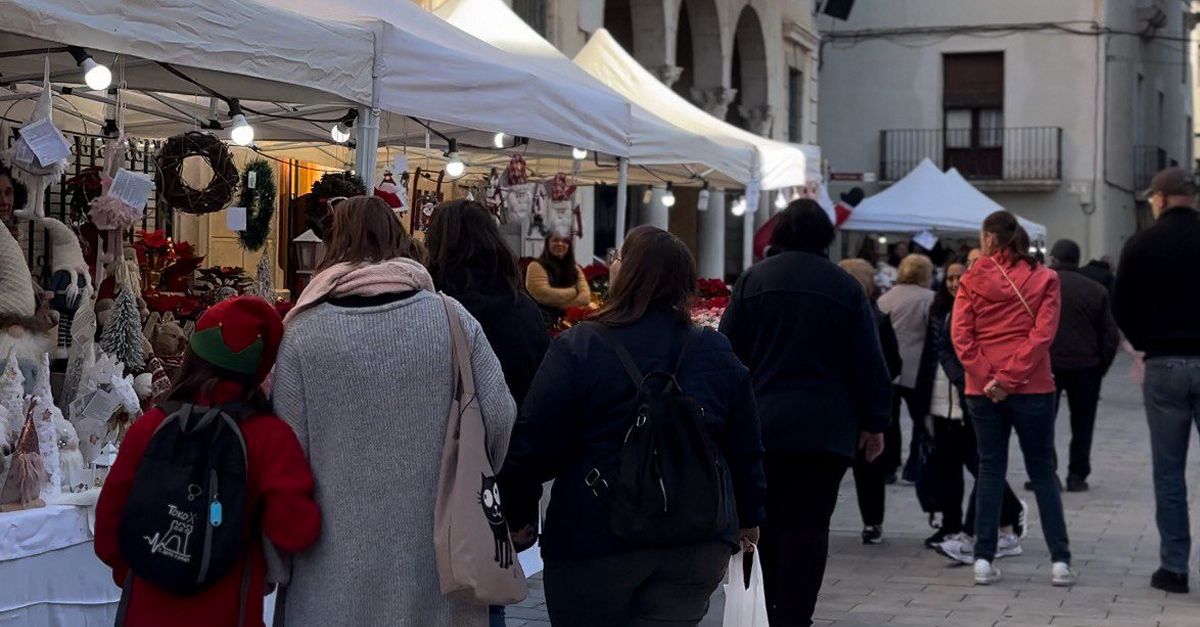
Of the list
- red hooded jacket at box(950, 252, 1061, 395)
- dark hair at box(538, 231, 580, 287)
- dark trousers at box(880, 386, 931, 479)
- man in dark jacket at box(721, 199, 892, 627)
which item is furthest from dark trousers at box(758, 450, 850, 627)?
dark hair at box(538, 231, 580, 287)

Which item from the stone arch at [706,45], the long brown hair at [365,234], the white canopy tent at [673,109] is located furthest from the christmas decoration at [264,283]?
the stone arch at [706,45]

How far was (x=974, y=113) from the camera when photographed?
111ft

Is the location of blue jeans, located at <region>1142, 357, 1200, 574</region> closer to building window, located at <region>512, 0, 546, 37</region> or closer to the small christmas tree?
the small christmas tree

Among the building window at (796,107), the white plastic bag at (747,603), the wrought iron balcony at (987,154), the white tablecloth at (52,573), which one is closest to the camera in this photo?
the white tablecloth at (52,573)

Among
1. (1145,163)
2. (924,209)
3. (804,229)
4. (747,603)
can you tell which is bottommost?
(747,603)

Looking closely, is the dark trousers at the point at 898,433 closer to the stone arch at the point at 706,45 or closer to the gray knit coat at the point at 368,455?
the gray knit coat at the point at 368,455

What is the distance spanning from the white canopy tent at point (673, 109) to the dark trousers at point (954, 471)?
4.95 meters

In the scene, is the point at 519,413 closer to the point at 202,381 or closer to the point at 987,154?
the point at 202,381

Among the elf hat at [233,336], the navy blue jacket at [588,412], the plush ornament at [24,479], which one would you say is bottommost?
the plush ornament at [24,479]

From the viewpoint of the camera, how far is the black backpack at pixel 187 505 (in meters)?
3.63

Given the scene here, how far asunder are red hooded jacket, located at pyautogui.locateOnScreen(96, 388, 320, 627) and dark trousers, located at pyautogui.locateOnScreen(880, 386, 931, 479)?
17.2ft

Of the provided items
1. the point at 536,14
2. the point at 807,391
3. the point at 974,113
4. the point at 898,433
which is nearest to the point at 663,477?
the point at 807,391

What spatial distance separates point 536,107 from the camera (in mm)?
8023

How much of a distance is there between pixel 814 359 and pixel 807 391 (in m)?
0.12
